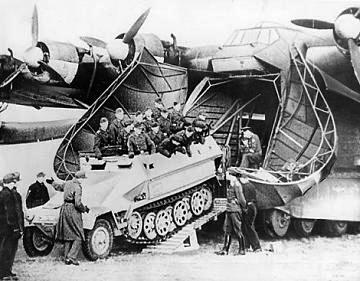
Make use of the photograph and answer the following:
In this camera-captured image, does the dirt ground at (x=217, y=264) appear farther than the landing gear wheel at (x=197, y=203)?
No

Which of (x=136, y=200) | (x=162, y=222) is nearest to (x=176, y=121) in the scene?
(x=136, y=200)

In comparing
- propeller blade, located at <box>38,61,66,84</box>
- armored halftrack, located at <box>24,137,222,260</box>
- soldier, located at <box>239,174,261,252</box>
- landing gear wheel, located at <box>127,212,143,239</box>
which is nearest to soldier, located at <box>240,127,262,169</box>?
soldier, located at <box>239,174,261,252</box>

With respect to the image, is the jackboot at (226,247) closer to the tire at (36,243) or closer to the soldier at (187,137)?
the soldier at (187,137)

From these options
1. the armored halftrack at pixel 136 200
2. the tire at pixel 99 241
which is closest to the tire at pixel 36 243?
the armored halftrack at pixel 136 200

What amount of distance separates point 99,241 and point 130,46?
1656 mm

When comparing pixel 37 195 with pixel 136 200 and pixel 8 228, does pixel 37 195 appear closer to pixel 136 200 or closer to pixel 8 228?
pixel 8 228

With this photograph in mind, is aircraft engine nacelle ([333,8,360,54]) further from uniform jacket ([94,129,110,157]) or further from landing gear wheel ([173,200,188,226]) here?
uniform jacket ([94,129,110,157])

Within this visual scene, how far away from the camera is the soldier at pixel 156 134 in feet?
17.7

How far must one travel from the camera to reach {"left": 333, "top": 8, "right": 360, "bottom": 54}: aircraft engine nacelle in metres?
5.34

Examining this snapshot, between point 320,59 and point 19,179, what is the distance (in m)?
2.76

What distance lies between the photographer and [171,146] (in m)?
5.38

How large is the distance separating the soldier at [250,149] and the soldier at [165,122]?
0.65m

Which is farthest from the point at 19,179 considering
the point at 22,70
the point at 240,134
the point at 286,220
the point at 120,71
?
the point at 286,220

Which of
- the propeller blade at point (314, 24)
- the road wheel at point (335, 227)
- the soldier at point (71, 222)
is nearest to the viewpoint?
the soldier at point (71, 222)
